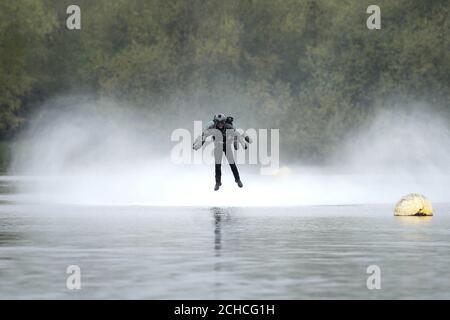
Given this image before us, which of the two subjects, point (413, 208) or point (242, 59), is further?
point (242, 59)

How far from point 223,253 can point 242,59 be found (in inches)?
3741

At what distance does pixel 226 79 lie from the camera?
367ft

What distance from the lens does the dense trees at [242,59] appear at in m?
104

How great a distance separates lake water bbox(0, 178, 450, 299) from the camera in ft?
61.4

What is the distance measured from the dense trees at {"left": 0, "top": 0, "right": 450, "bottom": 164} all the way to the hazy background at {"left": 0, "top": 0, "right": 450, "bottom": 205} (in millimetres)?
114
